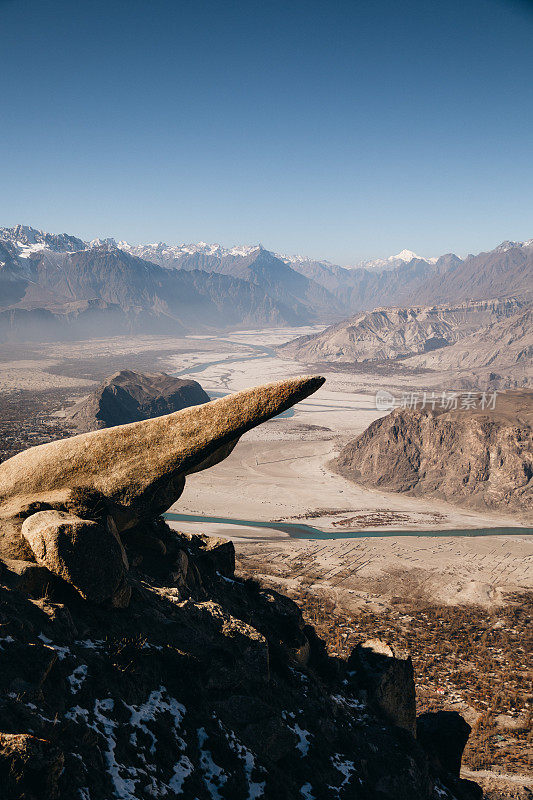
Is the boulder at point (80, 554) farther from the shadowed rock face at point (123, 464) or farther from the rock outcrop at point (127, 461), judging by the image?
the rock outcrop at point (127, 461)

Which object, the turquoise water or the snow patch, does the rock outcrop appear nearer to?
the snow patch

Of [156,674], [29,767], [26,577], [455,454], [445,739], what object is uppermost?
[26,577]

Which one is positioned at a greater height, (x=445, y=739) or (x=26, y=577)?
(x=26, y=577)

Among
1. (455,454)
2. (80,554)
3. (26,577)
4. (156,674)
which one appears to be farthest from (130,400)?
(156,674)

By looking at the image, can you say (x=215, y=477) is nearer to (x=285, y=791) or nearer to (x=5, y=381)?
(x=285, y=791)

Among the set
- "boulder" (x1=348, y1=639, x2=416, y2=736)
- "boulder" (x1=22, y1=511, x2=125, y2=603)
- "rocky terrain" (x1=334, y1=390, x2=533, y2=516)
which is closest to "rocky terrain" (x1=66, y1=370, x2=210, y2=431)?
"rocky terrain" (x1=334, y1=390, x2=533, y2=516)

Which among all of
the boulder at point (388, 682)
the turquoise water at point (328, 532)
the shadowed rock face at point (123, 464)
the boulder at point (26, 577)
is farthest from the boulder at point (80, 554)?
the turquoise water at point (328, 532)

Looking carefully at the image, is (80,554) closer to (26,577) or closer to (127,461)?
(26,577)
